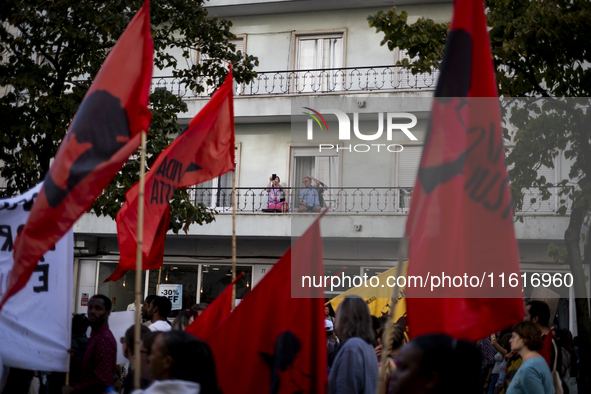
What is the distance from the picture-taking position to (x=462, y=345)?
9.51 ft

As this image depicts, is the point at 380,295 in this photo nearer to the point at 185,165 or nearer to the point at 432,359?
the point at 185,165

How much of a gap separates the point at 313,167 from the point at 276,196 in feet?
4.48

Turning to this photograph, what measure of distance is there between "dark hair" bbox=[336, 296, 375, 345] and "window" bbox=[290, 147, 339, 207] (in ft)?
43.9

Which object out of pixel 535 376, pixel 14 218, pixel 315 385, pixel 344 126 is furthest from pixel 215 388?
pixel 344 126

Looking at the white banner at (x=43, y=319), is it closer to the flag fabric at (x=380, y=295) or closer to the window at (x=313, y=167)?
the flag fabric at (x=380, y=295)

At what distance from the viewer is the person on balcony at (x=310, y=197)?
1708 centimetres

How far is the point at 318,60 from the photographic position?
1842 centimetres

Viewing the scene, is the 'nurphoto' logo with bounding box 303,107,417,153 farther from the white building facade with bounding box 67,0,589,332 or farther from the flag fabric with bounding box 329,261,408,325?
the flag fabric with bounding box 329,261,408,325

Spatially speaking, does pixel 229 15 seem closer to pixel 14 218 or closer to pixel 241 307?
pixel 14 218

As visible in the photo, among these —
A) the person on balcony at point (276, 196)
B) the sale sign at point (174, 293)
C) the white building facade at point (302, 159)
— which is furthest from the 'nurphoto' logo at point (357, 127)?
the sale sign at point (174, 293)

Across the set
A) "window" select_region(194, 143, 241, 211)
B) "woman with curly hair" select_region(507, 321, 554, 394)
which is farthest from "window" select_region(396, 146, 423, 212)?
"woman with curly hair" select_region(507, 321, 554, 394)

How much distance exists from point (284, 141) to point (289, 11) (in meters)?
3.52

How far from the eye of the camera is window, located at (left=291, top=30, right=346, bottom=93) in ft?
59.6

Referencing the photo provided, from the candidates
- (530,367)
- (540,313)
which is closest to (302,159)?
(540,313)
